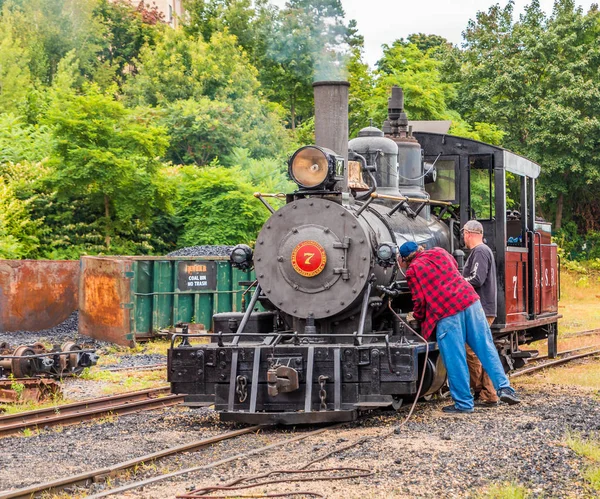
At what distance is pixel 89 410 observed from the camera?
955 cm

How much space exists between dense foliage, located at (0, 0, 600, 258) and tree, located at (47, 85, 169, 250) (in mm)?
40

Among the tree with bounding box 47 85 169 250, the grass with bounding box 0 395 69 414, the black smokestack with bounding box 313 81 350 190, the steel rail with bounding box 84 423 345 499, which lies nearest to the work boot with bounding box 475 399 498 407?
the steel rail with bounding box 84 423 345 499

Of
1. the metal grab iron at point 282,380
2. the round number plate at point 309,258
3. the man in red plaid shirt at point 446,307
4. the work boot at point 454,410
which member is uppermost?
the round number plate at point 309,258

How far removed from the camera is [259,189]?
25281 millimetres

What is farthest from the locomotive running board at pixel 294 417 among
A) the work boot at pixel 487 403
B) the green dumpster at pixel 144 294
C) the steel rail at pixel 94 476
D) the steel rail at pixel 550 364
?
the green dumpster at pixel 144 294

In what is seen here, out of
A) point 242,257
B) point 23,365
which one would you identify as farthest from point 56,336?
point 242,257

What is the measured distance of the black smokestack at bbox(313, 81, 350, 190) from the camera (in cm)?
908

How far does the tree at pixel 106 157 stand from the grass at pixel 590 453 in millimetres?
15907

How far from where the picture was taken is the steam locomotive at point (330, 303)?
322 inches

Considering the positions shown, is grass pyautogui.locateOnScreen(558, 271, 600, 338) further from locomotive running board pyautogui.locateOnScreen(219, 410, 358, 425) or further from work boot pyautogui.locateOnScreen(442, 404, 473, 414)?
locomotive running board pyautogui.locateOnScreen(219, 410, 358, 425)

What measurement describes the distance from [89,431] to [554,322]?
8467 millimetres

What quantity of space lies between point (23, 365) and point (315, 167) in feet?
14.6

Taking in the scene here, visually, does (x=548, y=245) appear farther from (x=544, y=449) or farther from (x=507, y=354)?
(x=544, y=449)

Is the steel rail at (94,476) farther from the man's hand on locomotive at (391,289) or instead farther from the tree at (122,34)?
the tree at (122,34)
